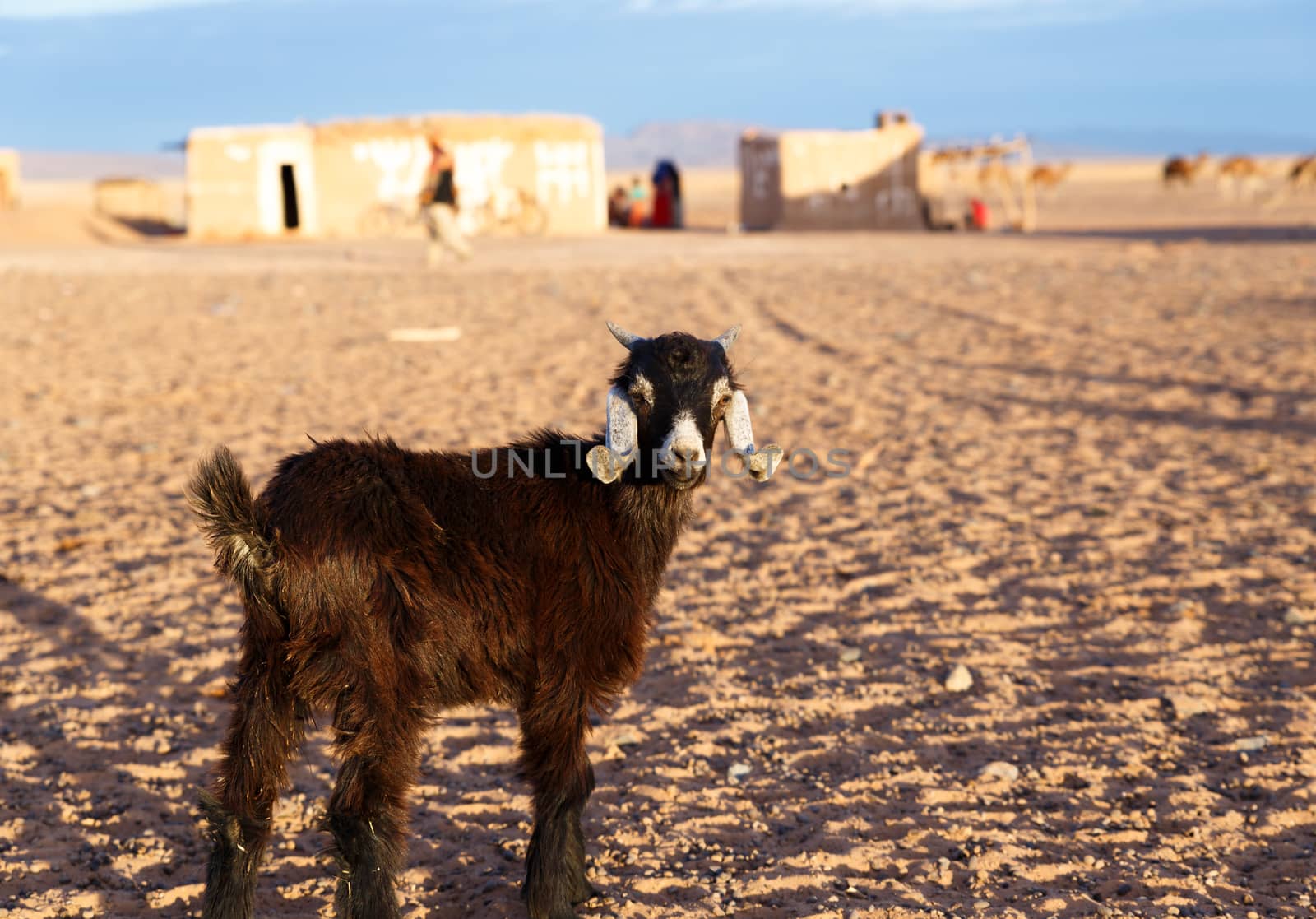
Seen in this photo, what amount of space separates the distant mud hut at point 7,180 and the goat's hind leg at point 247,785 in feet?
132

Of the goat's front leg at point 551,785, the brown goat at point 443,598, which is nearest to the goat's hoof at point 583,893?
the brown goat at point 443,598

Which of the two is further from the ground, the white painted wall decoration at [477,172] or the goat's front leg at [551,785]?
the white painted wall decoration at [477,172]

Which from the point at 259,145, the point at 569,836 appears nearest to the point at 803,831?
the point at 569,836

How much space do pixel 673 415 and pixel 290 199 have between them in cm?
3276

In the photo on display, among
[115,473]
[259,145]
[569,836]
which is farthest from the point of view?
[259,145]

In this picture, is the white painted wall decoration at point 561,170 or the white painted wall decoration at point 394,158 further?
the white painted wall decoration at point 561,170

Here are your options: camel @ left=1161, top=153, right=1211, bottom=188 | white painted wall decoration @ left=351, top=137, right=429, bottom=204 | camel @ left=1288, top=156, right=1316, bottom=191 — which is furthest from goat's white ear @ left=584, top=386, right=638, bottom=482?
camel @ left=1161, top=153, right=1211, bottom=188

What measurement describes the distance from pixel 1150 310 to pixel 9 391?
1384cm

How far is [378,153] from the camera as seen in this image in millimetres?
32812

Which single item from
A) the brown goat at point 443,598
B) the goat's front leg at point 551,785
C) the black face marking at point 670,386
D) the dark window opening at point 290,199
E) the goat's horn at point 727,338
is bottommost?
the goat's front leg at point 551,785

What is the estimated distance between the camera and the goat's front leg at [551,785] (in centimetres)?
362

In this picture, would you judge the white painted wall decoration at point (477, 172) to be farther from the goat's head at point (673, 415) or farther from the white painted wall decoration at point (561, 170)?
the goat's head at point (673, 415)

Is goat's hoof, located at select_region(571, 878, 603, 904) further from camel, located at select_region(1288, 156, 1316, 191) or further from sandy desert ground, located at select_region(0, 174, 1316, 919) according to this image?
camel, located at select_region(1288, 156, 1316, 191)

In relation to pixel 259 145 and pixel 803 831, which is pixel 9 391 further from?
pixel 259 145
